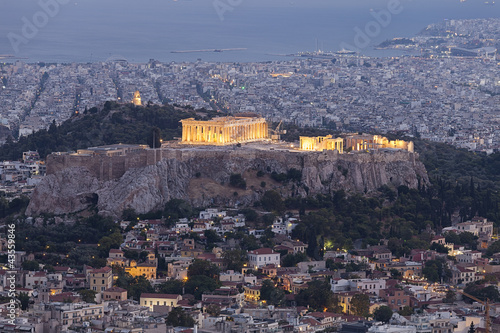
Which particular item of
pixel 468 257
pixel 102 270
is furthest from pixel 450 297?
pixel 102 270

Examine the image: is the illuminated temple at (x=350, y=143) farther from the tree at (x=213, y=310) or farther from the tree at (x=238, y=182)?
the tree at (x=213, y=310)

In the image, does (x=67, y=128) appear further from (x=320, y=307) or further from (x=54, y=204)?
(x=320, y=307)

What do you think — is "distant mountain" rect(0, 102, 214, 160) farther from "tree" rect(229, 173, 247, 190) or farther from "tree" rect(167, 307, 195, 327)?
"tree" rect(167, 307, 195, 327)

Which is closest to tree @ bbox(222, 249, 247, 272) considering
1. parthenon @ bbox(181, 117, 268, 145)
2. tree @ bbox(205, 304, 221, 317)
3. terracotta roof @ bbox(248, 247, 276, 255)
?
terracotta roof @ bbox(248, 247, 276, 255)

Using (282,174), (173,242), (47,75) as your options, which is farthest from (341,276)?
(47,75)

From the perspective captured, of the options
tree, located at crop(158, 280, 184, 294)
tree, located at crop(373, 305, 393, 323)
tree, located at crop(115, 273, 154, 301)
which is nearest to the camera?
tree, located at crop(373, 305, 393, 323)

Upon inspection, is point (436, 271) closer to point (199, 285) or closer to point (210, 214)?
point (199, 285)
